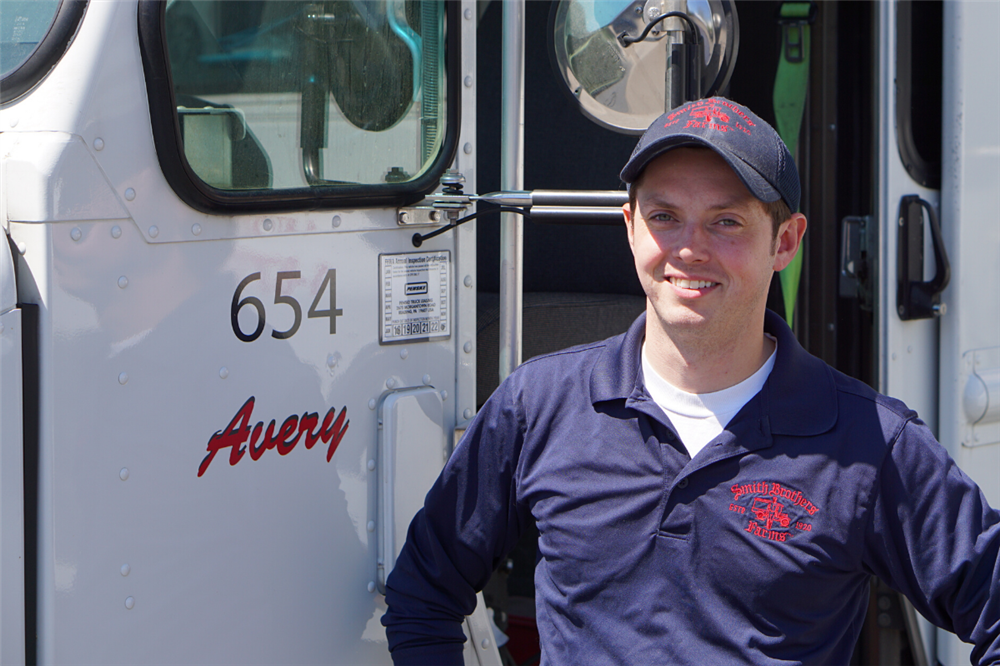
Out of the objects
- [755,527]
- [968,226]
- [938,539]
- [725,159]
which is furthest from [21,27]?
[968,226]

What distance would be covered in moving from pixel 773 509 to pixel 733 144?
0.49m

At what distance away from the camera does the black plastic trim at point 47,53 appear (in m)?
1.52

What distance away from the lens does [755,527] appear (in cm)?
145

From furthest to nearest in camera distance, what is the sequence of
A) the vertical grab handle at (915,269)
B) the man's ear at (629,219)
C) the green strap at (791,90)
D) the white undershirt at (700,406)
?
the green strap at (791,90) → the vertical grab handle at (915,269) → the man's ear at (629,219) → the white undershirt at (700,406)

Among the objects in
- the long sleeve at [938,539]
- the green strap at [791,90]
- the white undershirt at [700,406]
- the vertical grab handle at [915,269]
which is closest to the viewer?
the long sleeve at [938,539]

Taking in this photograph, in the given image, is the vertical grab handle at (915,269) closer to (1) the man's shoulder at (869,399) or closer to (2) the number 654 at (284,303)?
(1) the man's shoulder at (869,399)

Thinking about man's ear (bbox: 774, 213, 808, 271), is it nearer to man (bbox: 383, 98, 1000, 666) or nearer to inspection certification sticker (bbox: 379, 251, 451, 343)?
man (bbox: 383, 98, 1000, 666)

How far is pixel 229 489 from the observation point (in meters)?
1.69

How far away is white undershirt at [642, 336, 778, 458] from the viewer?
5.03 feet

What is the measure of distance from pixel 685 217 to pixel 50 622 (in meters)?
1.04

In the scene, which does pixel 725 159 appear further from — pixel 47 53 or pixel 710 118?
pixel 47 53

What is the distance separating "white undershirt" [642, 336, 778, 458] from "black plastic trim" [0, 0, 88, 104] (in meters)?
0.96

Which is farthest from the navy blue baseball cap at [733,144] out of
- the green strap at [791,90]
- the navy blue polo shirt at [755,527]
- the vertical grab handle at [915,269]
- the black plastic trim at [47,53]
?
the green strap at [791,90]

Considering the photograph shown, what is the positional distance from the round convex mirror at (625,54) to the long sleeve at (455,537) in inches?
20.1
